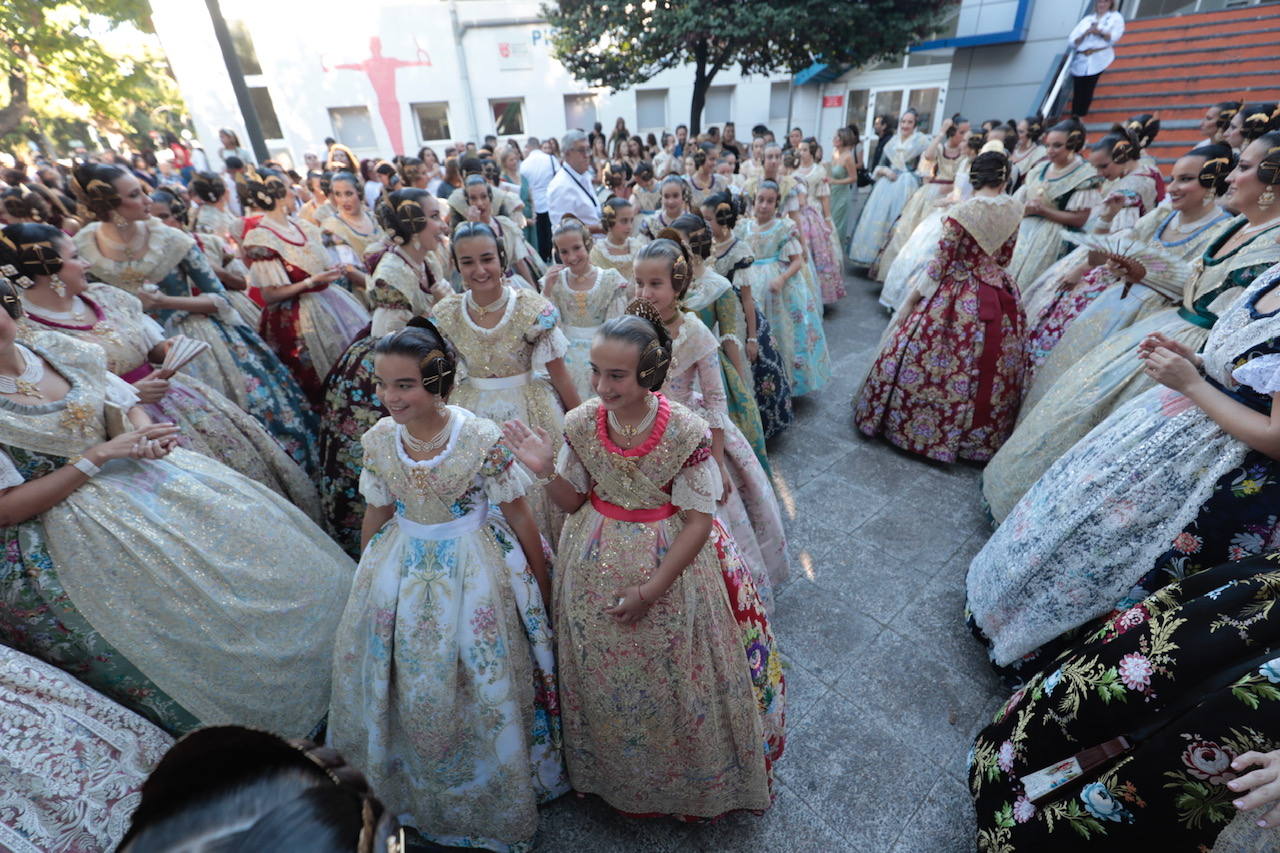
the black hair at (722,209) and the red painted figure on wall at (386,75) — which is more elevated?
the red painted figure on wall at (386,75)

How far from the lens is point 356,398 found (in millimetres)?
3338

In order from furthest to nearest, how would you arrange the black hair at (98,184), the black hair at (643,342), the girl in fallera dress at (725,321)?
the girl in fallera dress at (725,321) → the black hair at (98,184) → the black hair at (643,342)

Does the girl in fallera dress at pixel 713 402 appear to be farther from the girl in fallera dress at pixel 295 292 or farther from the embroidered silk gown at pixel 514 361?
the girl in fallera dress at pixel 295 292

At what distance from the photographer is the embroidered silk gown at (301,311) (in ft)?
13.5

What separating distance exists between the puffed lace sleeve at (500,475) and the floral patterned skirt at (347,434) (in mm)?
1666

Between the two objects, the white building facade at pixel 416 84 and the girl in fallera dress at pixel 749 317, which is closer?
the girl in fallera dress at pixel 749 317

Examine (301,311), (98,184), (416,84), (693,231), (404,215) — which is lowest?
(301,311)

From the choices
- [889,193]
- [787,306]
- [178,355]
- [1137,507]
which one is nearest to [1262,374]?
[1137,507]

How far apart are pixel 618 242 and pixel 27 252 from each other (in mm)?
3483

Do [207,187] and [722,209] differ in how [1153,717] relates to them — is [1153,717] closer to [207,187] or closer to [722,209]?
[722,209]

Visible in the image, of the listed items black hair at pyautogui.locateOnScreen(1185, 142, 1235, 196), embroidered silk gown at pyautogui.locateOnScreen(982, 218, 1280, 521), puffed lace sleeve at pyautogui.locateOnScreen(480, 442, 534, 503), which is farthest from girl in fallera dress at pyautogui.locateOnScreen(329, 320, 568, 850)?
black hair at pyautogui.locateOnScreen(1185, 142, 1235, 196)

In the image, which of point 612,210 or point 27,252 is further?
point 612,210

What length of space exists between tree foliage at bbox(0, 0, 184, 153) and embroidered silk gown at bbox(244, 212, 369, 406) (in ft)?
52.0

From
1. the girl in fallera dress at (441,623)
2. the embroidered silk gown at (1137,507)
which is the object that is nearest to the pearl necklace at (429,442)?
the girl in fallera dress at (441,623)
